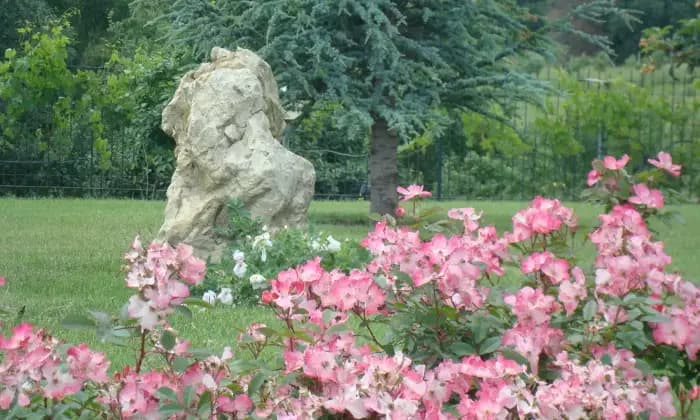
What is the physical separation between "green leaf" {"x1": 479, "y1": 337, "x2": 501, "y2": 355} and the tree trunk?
26.3 ft

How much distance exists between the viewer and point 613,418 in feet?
6.28

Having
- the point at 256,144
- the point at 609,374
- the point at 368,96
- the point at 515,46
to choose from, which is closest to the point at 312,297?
the point at 609,374

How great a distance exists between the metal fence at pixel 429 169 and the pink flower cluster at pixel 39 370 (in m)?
10.9

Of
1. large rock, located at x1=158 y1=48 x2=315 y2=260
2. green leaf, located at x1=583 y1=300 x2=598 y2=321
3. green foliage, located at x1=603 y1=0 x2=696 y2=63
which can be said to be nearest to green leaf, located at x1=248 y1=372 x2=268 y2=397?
green leaf, located at x1=583 y1=300 x2=598 y2=321

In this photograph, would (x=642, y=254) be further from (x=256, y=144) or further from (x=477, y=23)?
(x=477, y=23)

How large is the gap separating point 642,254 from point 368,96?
24.8 ft

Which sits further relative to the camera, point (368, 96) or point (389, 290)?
point (368, 96)

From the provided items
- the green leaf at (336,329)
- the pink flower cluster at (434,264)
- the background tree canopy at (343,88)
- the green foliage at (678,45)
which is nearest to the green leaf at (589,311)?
the pink flower cluster at (434,264)

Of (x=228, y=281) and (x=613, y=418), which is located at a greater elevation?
(x=613, y=418)

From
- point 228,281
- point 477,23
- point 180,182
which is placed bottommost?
point 228,281

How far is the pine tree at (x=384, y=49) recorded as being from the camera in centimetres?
924

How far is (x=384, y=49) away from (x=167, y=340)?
23.8ft

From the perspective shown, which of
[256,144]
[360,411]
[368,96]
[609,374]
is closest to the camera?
[360,411]

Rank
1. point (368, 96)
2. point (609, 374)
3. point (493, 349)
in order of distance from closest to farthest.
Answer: point (609, 374) < point (493, 349) < point (368, 96)
